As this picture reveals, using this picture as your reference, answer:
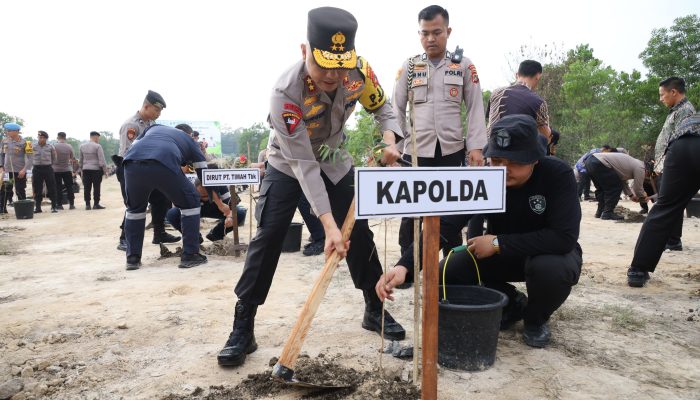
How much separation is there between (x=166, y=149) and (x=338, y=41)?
10.9 ft

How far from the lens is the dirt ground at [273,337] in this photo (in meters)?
2.31

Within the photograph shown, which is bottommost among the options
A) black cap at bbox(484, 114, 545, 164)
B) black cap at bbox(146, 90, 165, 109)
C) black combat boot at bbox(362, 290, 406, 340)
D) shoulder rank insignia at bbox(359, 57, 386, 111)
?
black combat boot at bbox(362, 290, 406, 340)

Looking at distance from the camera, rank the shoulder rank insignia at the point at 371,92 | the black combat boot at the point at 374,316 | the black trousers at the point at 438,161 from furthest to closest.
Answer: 1. the black trousers at the point at 438,161
2. the black combat boot at the point at 374,316
3. the shoulder rank insignia at the point at 371,92

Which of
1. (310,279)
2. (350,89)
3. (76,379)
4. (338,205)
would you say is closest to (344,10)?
(350,89)

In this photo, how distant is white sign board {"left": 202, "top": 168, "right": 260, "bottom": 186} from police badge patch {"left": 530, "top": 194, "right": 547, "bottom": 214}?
139 inches

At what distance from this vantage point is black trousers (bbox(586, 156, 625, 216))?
27.6 feet

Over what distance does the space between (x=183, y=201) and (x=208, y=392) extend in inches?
124

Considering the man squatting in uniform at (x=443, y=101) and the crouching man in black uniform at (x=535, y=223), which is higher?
the man squatting in uniform at (x=443, y=101)

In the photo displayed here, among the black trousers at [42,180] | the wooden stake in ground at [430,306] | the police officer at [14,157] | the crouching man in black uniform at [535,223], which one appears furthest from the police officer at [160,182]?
the police officer at [14,157]

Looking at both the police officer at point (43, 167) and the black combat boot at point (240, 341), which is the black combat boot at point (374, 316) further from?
the police officer at point (43, 167)

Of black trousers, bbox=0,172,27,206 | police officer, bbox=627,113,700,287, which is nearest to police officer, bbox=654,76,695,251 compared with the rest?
police officer, bbox=627,113,700,287

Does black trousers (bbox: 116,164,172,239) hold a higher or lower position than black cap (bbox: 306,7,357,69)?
lower

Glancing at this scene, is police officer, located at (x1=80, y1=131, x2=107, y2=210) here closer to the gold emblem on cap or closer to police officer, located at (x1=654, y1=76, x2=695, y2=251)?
the gold emblem on cap

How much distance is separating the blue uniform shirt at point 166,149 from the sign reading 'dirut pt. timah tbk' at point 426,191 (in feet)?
12.3
